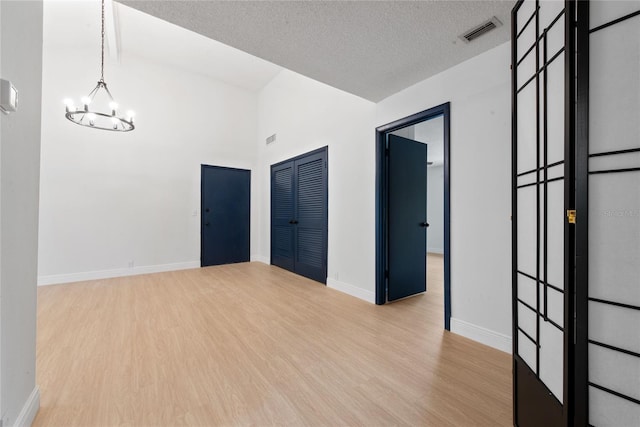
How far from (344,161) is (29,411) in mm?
3629

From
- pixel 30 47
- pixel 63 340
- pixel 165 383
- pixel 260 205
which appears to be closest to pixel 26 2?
pixel 30 47

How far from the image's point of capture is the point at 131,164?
16.1 ft

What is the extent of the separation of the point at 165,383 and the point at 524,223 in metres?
2.40

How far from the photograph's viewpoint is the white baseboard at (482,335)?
2.13 metres

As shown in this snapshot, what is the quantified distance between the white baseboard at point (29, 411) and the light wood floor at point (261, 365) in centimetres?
5

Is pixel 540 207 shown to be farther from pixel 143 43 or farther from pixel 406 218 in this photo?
pixel 143 43

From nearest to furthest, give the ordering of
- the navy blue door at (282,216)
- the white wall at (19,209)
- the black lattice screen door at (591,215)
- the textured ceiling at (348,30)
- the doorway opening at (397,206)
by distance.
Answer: the black lattice screen door at (591,215) → the white wall at (19,209) → the textured ceiling at (348,30) → the doorway opening at (397,206) → the navy blue door at (282,216)

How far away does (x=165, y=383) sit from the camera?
171 centimetres

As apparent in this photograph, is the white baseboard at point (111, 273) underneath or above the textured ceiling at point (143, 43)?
underneath

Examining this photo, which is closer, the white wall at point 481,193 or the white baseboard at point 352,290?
the white wall at point 481,193

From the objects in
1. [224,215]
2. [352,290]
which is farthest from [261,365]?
[224,215]

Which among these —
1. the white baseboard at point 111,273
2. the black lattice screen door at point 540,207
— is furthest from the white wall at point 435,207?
the black lattice screen door at point 540,207

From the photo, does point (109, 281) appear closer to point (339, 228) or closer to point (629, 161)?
point (339, 228)

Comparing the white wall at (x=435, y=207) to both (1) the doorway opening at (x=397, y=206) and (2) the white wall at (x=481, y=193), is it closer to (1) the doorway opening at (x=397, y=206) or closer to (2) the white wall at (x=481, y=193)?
(1) the doorway opening at (x=397, y=206)
